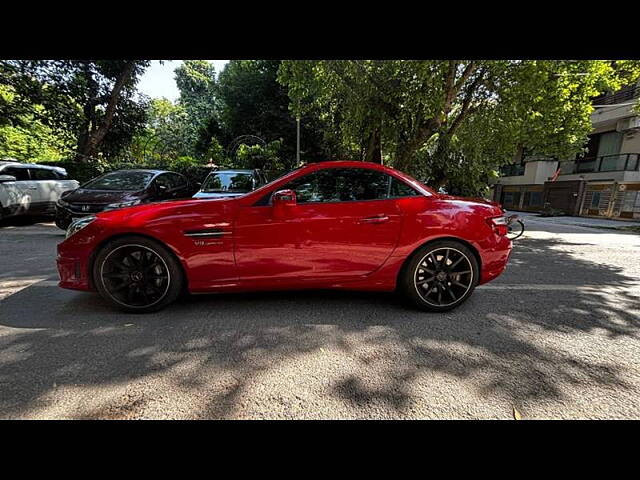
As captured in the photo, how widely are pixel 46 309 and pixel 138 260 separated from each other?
3.50ft

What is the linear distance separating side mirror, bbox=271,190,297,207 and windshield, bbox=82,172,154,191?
205 inches

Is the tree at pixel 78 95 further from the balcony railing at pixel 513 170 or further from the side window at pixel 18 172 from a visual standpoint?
the balcony railing at pixel 513 170

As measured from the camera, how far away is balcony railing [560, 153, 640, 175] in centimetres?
1863

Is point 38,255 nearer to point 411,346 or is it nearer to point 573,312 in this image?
point 411,346

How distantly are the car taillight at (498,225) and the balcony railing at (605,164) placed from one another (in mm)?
24045

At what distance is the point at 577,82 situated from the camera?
30.9 ft

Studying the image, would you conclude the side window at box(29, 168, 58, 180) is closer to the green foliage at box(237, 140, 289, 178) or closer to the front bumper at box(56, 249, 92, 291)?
the front bumper at box(56, 249, 92, 291)

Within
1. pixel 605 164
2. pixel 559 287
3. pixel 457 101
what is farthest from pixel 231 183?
pixel 605 164

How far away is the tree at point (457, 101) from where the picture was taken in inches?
326

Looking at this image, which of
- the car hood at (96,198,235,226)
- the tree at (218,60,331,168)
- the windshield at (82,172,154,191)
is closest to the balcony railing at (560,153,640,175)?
the tree at (218,60,331,168)

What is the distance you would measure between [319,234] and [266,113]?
2287 cm

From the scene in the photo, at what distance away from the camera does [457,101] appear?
10.3 m

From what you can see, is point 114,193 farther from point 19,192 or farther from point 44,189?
point 44,189

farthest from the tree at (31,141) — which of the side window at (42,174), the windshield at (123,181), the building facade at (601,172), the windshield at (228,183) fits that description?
the building facade at (601,172)
